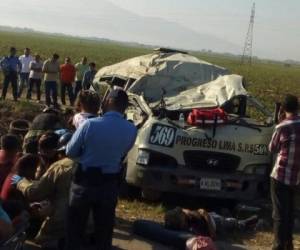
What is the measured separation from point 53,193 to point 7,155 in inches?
25.8

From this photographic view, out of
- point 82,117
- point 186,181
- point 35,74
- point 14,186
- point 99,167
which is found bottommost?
point 186,181

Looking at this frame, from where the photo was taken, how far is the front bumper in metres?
8.21

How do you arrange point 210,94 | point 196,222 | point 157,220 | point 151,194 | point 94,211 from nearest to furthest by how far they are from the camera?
1. point 94,211
2. point 196,222
3. point 157,220
4. point 151,194
5. point 210,94

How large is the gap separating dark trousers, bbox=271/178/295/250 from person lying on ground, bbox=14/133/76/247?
2417 millimetres

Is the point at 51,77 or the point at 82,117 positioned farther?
the point at 51,77

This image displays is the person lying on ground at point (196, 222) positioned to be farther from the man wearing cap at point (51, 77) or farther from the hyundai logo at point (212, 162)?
the man wearing cap at point (51, 77)

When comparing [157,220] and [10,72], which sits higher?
[10,72]

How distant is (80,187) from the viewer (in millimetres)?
5355

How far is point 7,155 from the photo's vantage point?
6.22m

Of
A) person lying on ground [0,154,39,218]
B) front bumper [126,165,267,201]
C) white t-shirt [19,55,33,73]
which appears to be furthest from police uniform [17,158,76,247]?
white t-shirt [19,55,33,73]

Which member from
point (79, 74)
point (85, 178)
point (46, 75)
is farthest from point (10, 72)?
point (85, 178)

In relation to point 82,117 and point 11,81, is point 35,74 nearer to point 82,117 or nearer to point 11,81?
point 11,81

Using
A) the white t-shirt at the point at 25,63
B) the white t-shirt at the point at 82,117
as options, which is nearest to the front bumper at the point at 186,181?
the white t-shirt at the point at 82,117

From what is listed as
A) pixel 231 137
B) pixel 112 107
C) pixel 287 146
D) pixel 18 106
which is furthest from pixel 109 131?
pixel 18 106
